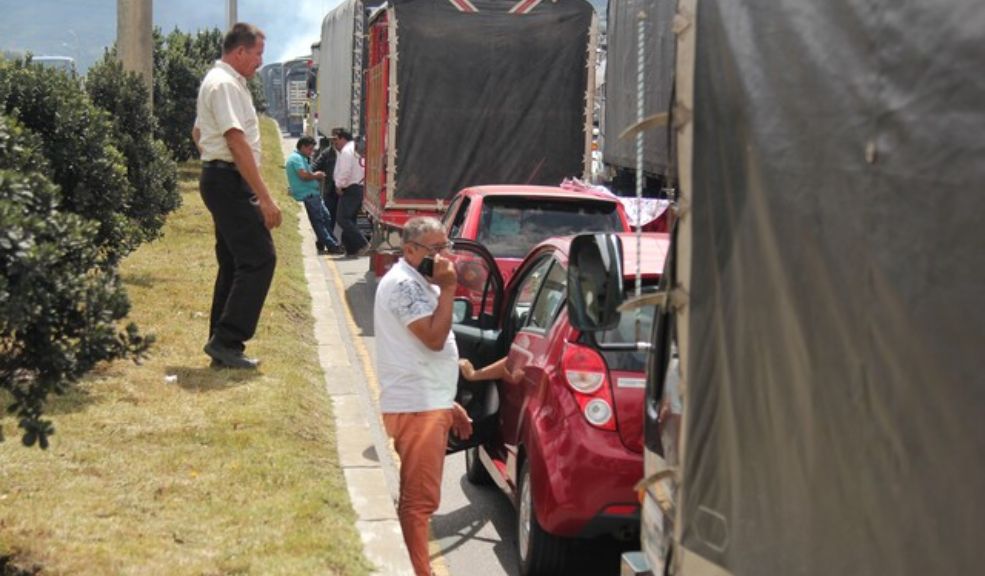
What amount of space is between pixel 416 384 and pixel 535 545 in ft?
3.06

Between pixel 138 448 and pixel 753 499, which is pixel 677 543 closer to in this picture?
pixel 753 499

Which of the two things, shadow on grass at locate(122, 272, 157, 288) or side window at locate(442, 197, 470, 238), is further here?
shadow on grass at locate(122, 272, 157, 288)

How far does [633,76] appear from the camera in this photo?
21.1 m

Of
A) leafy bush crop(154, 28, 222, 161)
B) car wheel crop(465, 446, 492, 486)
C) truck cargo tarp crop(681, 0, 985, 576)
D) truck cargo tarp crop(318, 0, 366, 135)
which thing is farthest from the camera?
leafy bush crop(154, 28, 222, 161)

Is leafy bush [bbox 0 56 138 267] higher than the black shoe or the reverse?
higher

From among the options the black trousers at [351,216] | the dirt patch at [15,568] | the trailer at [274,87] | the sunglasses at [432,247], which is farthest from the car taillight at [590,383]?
the trailer at [274,87]

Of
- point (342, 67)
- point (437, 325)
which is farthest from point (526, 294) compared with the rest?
point (342, 67)

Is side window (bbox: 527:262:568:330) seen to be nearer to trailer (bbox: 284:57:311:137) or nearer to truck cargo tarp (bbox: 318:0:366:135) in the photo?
truck cargo tarp (bbox: 318:0:366:135)

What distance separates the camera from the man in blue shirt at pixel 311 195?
20.5 metres

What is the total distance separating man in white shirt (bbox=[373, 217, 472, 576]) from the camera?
20.6ft

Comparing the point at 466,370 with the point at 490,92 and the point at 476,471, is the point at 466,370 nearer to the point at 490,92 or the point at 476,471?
the point at 476,471

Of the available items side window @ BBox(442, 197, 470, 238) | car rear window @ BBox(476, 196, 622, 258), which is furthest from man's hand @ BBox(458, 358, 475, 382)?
side window @ BBox(442, 197, 470, 238)

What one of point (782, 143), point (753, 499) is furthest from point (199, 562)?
point (782, 143)

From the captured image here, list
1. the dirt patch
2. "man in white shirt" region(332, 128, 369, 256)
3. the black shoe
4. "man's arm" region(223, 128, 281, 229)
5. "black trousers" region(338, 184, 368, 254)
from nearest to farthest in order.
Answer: the dirt patch
"man's arm" region(223, 128, 281, 229)
the black shoe
"black trousers" region(338, 184, 368, 254)
"man in white shirt" region(332, 128, 369, 256)
